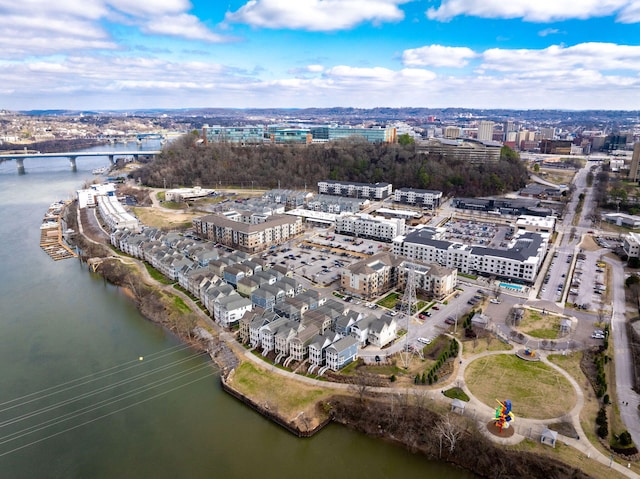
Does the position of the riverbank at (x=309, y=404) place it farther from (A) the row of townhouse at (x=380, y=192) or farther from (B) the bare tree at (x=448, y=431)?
(A) the row of townhouse at (x=380, y=192)

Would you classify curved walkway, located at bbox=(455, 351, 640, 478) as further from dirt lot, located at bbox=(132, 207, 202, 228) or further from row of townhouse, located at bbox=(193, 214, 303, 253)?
dirt lot, located at bbox=(132, 207, 202, 228)

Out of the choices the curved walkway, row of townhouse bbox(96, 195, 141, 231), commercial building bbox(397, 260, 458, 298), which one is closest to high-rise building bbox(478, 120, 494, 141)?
commercial building bbox(397, 260, 458, 298)

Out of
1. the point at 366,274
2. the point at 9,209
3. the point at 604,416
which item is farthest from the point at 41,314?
the point at 9,209

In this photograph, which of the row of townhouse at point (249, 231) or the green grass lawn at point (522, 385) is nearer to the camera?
the green grass lawn at point (522, 385)

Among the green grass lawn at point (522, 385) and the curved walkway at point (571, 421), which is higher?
the green grass lawn at point (522, 385)

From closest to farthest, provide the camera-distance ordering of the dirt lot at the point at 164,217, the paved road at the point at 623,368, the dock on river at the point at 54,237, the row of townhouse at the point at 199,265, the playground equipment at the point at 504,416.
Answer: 1. the playground equipment at the point at 504,416
2. the paved road at the point at 623,368
3. the row of townhouse at the point at 199,265
4. the dock on river at the point at 54,237
5. the dirt lot at the point at 164,217

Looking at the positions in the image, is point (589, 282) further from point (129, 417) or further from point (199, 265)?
point (129, 417)

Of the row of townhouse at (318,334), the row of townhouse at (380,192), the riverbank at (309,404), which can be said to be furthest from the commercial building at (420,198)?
the riverbank at (309,404)
